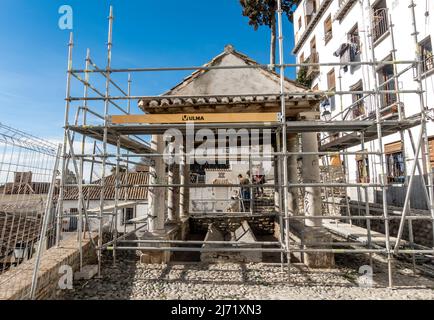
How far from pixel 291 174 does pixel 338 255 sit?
273 cm

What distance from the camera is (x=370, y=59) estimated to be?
852 cm

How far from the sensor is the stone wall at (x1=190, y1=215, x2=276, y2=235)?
998 centimetres

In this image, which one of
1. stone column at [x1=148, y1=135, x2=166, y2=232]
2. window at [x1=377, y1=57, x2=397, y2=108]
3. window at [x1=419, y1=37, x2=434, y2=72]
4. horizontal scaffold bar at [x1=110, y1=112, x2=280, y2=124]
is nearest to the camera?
horizontal scaffold bar at [x1=110, y1=112, x2=280, y2=124]

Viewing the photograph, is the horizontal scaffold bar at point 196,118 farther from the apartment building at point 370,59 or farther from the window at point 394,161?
the window at point 394,161

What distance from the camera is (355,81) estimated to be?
551 inches

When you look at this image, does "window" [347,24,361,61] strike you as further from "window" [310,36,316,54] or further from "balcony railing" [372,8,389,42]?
"window" [310,36,316,54]

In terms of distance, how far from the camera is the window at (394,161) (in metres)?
10.2

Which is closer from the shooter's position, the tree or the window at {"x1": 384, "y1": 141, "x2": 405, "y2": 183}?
the window at {"x1": 384, "y1": 141, "x2": 405, "y2": 183}

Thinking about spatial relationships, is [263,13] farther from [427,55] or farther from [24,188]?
[24,188]

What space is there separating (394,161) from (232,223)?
738cm

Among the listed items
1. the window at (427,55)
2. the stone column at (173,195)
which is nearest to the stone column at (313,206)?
the stone column at (173,195)

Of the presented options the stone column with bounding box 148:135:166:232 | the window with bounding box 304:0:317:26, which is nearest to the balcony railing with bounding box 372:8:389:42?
the window with bounding box 304:0:317:26

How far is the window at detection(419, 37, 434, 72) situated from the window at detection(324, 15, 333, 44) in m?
8.88
